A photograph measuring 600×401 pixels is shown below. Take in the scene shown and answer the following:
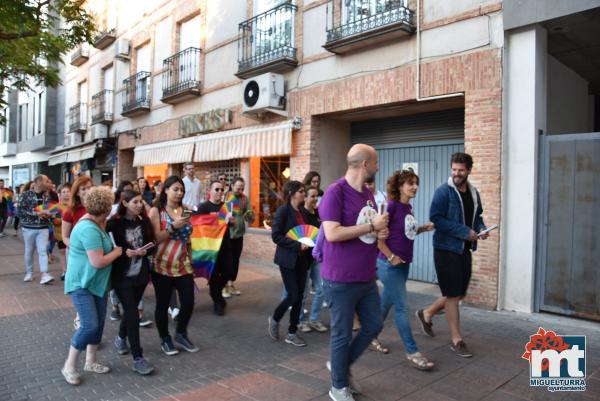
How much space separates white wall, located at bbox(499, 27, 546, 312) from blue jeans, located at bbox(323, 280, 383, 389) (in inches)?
141

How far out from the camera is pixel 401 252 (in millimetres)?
4371

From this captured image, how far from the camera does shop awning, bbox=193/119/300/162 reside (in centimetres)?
965

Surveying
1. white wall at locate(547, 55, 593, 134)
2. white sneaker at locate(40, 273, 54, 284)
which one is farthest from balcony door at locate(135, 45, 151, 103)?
white wall at locate(547, 55, 593, 134)

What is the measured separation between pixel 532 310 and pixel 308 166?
4.79m

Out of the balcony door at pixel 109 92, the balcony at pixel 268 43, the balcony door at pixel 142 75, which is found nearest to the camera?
the balcony at pixel 268 43

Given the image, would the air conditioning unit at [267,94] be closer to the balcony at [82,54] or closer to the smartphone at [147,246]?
the smartphone at [147,246]

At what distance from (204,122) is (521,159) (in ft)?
26.6

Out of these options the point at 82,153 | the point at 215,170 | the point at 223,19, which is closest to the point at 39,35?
the point at 223,19

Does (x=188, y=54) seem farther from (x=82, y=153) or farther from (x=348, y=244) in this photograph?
(x=348, y=244)

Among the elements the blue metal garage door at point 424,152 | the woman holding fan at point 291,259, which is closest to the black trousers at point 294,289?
the woman holding fan at point 291,259

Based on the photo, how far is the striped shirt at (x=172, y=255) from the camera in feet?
14.8

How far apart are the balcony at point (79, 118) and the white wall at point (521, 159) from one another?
18.1 m

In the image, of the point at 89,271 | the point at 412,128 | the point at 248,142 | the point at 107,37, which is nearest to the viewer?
the point at 89,271

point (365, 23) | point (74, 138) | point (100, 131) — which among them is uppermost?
point (365, 23)
